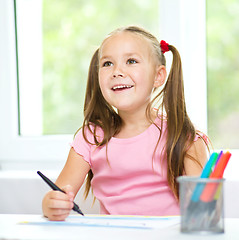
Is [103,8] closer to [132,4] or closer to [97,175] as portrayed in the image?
[132,4]

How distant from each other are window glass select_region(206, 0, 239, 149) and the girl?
1.32ft

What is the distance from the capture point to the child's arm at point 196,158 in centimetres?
116

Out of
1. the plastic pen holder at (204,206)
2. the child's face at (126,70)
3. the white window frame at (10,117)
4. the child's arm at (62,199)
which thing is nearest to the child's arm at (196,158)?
the child's face at (126,70)

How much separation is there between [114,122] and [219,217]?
0.67 meters

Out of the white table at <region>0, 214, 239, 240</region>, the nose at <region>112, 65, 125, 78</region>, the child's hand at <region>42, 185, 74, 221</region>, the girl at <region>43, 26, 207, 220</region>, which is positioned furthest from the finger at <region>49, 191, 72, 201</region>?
the nose at <region>112, 65, 125, 78</region>

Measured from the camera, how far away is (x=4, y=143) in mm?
1719

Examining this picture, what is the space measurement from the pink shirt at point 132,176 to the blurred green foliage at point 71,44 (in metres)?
0.58

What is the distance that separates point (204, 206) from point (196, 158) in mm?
532

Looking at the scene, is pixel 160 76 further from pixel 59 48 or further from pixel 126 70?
pixel 59 48

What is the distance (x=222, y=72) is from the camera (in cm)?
168

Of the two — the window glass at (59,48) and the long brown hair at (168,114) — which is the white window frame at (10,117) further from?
the long brown hair at (168,114)

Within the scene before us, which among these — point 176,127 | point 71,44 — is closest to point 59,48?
point 71,44

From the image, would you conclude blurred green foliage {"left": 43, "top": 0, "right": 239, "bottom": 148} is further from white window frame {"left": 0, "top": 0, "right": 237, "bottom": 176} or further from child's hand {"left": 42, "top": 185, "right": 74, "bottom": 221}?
child's hand {"left": 42, "top": 185, "right": 74, "bottom": 221}

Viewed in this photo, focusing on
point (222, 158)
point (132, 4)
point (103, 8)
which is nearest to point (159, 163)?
point (222, 158)
